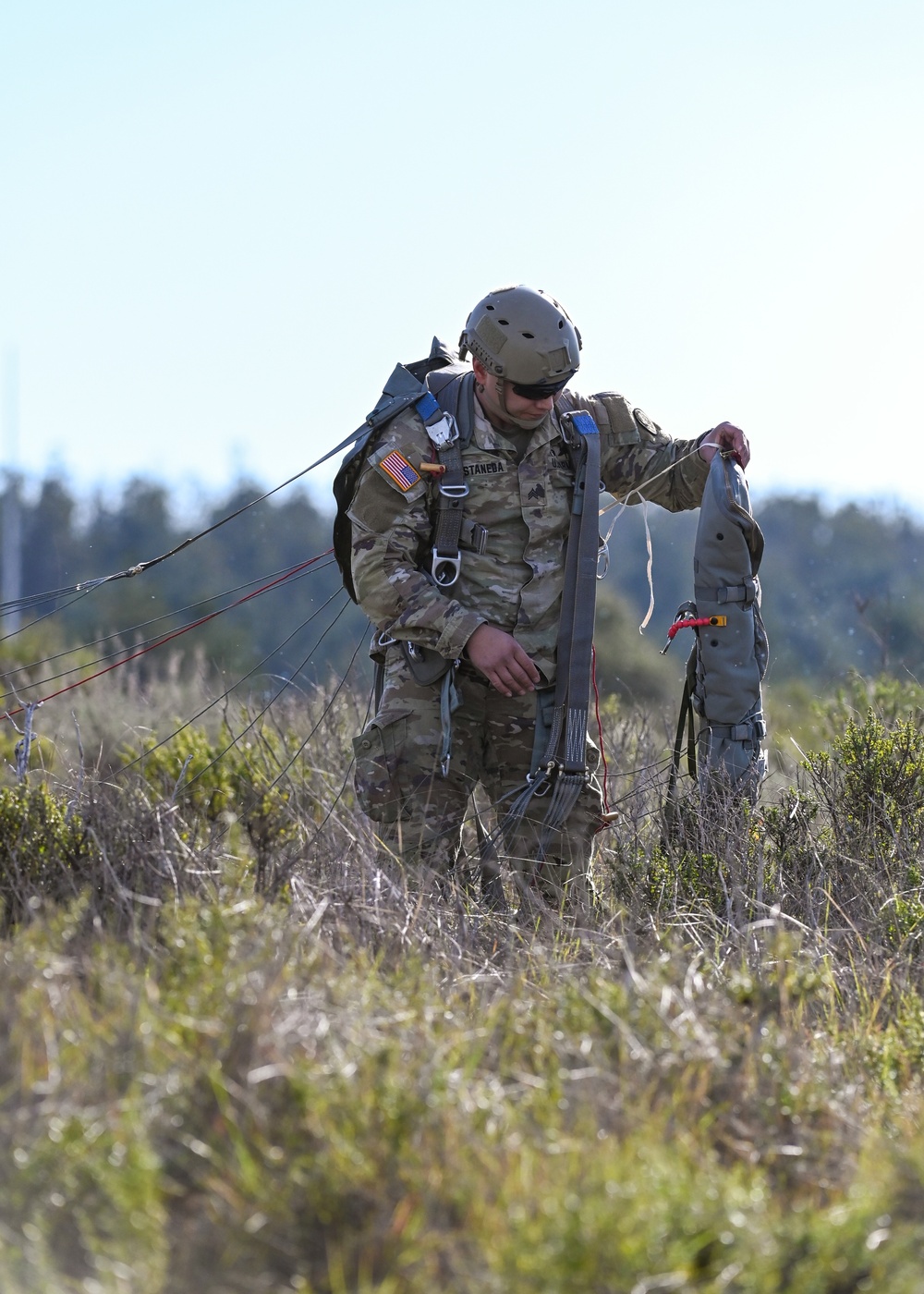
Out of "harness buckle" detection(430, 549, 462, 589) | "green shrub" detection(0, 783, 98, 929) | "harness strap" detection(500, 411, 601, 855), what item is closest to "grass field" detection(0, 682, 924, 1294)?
"green shrub" detection(0, 783, 98, 929)

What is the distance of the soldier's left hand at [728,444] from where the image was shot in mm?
4695

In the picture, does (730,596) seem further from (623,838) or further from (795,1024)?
(795,1024)

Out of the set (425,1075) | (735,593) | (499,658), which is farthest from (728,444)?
(425,1075)

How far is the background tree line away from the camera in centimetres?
2466

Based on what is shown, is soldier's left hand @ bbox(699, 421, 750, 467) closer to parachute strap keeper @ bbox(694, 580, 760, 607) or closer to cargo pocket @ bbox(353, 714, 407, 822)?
parachute strap keeper @ bbox(694, 580, 760, 607)

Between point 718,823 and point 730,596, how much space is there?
31.5 inches

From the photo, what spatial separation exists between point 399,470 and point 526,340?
0.60 metres

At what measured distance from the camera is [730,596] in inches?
183

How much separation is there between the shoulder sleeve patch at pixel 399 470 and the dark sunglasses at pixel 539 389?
1.49 feet

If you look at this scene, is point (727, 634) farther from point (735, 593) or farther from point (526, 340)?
point (526, 340)

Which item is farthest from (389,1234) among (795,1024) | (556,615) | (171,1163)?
(556,615)

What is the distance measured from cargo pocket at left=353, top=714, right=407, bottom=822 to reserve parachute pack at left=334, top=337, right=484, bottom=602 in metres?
0.49

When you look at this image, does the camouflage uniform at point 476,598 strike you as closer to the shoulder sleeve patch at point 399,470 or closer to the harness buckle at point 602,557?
the shoulder sleeve patch at point 399,470

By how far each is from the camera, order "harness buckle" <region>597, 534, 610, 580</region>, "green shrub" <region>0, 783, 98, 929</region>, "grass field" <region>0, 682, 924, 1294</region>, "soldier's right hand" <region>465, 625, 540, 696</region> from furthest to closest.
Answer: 1. "harness buckle" <region>597, 534, 610, 580</region>
2. "soldier's right hand" <region>465, 625, 540, 696</region>
3. "green shrub" <region>0, 783, 98, 929</region>
4. "grass field" <region>0, 682, 924, 1294</region>
